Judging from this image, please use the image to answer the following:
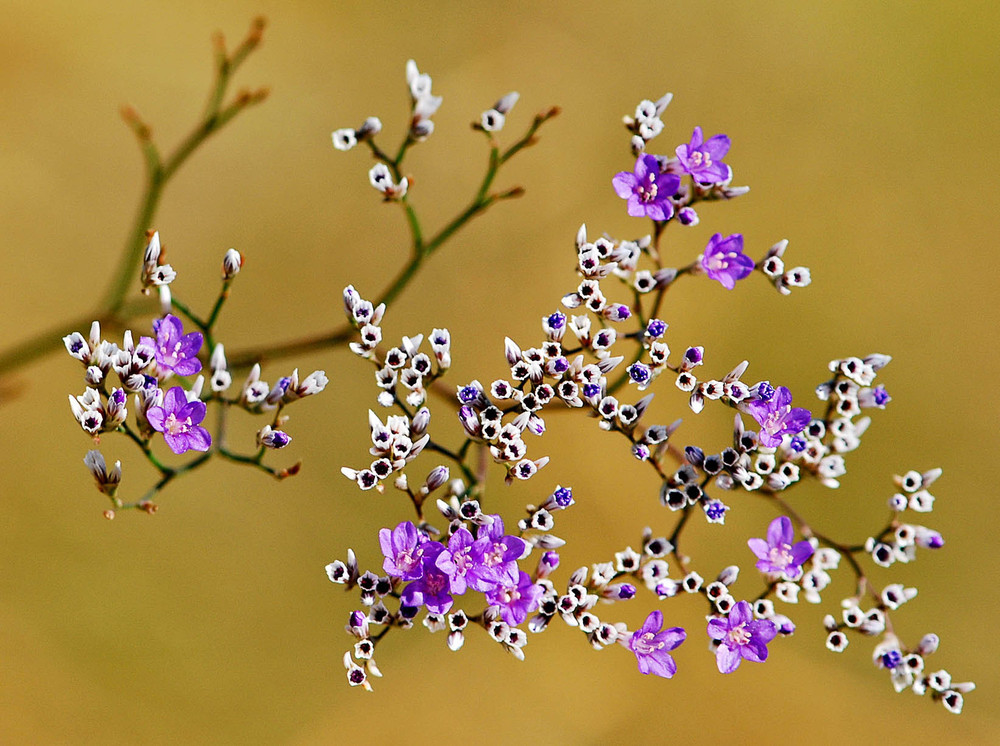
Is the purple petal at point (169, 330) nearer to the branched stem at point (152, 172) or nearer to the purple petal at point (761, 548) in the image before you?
the branched stem at point (152, 172)

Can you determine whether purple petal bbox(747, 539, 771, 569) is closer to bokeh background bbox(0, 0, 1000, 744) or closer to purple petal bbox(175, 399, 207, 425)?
purple petal bbox(175, 399, 207, 425)

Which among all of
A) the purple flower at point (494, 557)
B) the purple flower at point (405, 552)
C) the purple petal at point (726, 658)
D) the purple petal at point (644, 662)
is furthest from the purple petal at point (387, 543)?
the purple petal at point (726, 658)

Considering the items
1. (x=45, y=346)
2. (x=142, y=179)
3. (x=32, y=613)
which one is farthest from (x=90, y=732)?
(x=142, y=179)

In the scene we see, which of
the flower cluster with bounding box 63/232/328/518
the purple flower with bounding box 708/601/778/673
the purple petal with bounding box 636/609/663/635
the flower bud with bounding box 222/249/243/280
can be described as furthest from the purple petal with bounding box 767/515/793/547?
the flower bud with bounding box 222/249/243/280

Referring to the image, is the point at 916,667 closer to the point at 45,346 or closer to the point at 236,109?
the point at 236,109

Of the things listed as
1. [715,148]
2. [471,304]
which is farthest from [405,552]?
[471,304]

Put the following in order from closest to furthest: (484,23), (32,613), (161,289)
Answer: (161,289), (32,613), (484,23)
